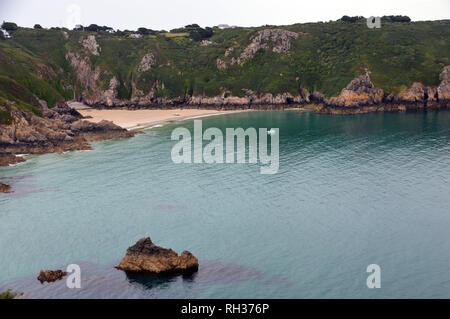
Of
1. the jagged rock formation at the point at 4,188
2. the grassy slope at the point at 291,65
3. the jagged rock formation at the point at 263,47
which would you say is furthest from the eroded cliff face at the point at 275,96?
the jagged rock formation at the point at 4,188

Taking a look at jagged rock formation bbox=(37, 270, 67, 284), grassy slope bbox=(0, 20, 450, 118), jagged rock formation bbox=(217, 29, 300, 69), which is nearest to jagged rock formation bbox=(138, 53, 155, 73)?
grassy slope bbox=(0, 20, 450, 118)

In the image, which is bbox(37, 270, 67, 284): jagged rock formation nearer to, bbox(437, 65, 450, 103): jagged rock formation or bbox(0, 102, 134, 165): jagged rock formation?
bbox(0, 102, 134, 165): jagged rock formation

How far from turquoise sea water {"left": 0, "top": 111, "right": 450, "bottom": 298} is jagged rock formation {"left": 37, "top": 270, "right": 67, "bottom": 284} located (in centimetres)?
77

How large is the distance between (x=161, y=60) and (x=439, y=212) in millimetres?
158118

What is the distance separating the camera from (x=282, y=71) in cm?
18400

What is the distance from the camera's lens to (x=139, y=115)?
543 feet

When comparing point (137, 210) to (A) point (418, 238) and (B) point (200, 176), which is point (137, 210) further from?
(A) point (418, 238)

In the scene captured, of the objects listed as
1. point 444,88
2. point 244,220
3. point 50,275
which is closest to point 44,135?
point 244,220

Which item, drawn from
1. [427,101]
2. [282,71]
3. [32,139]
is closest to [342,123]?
[427,101]

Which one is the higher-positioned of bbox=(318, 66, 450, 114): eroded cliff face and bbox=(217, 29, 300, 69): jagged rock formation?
bbox=(217, 29, 300, 69): jagged rock formation

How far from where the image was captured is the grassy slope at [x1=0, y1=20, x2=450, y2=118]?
164m

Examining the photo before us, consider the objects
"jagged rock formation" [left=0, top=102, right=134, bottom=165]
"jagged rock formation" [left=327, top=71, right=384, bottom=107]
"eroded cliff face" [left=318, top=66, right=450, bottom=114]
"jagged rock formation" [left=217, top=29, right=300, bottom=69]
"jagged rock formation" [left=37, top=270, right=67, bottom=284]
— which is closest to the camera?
"jagged rock formation" [left=37, top=270, right=67, bottom=284]

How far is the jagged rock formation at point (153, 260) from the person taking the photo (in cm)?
4547
